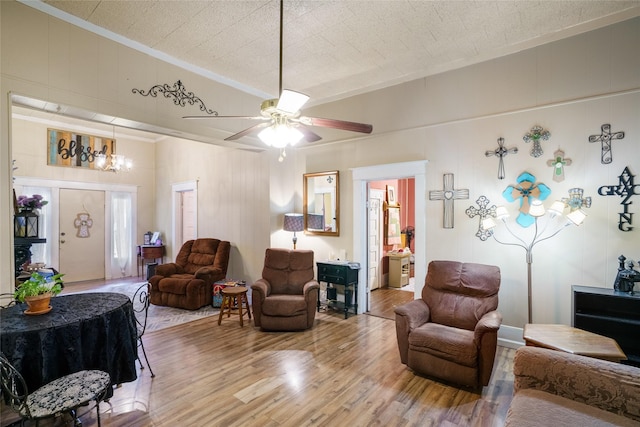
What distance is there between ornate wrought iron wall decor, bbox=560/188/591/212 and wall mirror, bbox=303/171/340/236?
290 centimetres

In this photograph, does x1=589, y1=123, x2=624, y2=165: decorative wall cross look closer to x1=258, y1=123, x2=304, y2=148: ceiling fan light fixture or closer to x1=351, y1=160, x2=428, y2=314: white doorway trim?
x1=351, y1=160, x2=428, y2=314: white doorway trim

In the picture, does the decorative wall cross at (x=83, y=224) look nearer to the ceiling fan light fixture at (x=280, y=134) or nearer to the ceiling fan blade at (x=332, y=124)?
the ceiling fan light fixture at (x=280, y=134)

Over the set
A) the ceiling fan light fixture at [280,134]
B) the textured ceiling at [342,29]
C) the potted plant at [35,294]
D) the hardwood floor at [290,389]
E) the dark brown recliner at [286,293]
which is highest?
the textured ceiling at [342,29]

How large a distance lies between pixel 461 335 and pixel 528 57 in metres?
3.03

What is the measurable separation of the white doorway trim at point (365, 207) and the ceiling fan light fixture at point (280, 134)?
219 cm

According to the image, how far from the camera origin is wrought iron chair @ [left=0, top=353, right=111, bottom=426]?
5.40 feet

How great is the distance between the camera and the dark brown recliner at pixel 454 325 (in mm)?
2504

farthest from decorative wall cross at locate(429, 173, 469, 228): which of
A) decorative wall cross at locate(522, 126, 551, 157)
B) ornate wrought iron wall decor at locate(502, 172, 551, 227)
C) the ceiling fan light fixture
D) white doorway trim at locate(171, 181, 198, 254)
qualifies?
white doorway trim at locate(171, 181, 198, 254)

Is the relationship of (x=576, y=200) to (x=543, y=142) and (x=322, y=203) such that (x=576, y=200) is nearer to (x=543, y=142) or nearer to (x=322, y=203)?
(x=543, y=142)

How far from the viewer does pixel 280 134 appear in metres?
2.36

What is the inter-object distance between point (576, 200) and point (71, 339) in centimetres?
449

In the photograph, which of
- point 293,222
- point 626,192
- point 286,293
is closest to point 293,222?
point 293,222

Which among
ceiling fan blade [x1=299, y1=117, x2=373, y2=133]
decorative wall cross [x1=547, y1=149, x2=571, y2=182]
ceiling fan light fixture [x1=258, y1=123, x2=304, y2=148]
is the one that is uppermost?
ceiling fan blade [x1=299, y1=117, x2=373, y2=133]

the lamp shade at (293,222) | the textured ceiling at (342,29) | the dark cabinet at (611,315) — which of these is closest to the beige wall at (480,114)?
the textured ceiling at (342,29)
